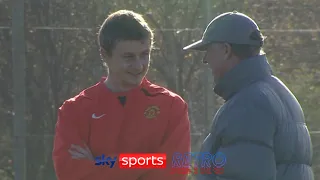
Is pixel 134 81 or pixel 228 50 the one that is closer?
pixel 228 50

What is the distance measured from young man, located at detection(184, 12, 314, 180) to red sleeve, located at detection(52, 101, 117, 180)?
0.77 m

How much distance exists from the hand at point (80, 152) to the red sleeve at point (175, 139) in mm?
286

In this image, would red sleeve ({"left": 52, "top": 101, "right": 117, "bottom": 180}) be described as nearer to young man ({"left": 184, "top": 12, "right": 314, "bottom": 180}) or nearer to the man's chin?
the man's chin

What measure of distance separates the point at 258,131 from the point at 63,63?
355 cm

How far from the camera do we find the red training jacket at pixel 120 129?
3.91 metres

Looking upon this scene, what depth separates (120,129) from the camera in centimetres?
392

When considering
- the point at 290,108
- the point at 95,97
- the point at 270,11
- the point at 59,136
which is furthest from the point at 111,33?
the point at 270,11

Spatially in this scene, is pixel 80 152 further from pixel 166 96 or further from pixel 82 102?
pixel 166 96

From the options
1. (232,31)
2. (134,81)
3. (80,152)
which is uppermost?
(232,31)

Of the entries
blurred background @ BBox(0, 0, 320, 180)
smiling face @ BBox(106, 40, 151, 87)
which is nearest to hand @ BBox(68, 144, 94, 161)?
smiling face @ BBox(106, 40, 151, 87)

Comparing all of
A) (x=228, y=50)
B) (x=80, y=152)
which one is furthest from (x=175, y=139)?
(x=228, y=50)

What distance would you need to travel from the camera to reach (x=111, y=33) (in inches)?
158

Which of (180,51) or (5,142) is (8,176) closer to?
(5,142)

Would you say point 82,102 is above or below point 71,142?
above
